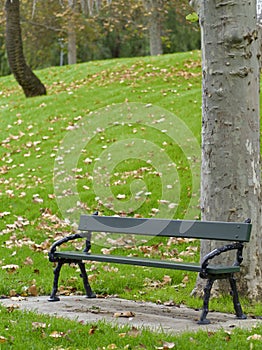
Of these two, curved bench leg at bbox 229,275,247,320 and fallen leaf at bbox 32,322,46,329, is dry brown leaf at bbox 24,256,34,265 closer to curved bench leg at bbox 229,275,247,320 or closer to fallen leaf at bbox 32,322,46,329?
fallen leaf at bbox 32,322,46,329

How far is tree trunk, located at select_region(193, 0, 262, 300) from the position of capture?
255 inches

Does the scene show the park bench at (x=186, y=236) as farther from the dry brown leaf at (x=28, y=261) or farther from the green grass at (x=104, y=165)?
the dry brown leaf at (x=28, y=261)

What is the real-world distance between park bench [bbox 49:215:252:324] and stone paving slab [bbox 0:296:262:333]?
0.15 metres

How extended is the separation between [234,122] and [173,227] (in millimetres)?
1149

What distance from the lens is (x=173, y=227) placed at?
6.36 m

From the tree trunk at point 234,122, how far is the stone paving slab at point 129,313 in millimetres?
702

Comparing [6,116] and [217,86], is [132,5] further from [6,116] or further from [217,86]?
[217,86]

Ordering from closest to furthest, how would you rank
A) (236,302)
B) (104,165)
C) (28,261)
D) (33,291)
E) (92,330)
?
(92,330) → (236,302) → (33,291) → (28,261) → (104,165)

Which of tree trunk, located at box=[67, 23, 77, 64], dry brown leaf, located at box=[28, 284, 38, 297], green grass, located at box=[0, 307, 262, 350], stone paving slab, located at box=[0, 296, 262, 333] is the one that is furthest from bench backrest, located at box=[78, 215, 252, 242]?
tree trunk, located at box=[67, 23, 77, 64]

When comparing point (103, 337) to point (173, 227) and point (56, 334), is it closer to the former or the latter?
point (56, 334)

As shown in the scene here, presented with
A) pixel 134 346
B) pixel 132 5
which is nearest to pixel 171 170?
pixel 134 346

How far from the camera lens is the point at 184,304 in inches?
261

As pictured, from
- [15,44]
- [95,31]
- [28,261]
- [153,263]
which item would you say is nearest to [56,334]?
[153,263]

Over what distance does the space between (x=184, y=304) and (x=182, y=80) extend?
11.9 m
